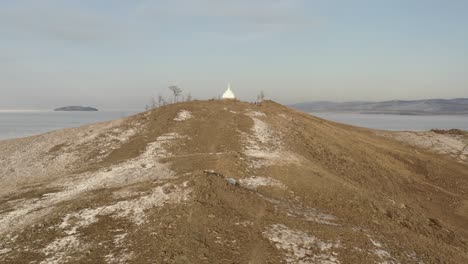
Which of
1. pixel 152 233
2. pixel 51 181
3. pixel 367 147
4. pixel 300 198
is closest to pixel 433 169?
pixel 367 147

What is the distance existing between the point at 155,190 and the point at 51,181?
812 centimetres

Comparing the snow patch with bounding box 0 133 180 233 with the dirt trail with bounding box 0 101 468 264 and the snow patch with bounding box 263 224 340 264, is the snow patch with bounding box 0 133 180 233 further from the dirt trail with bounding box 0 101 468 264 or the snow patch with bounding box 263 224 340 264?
the snow patch with bounding box 263 224 340 264

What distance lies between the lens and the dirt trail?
12297 millimetres

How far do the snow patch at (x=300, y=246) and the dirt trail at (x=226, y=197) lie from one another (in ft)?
0.18

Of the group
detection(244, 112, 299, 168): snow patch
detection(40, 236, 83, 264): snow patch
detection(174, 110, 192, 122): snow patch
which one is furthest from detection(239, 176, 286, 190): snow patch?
detection(174, 110, 192, 122): snow patch

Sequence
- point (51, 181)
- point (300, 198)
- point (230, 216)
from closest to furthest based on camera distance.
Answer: point (230, 216)
point (300, 198)
point (51, 181)

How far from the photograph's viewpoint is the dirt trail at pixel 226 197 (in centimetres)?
1230

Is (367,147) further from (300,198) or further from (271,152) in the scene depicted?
(300,198)

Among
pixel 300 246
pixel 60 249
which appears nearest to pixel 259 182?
pixel 300 246

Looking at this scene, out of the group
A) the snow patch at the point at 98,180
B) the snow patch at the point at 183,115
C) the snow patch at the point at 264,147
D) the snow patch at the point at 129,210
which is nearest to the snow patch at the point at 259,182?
the snow patch at the point at 264,147

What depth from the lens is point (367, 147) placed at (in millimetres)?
29531

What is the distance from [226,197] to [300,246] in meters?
3.82

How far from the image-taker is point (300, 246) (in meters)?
12.4

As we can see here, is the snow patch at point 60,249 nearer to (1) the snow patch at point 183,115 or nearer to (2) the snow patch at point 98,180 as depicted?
(2) the snow patch at point 98,180
